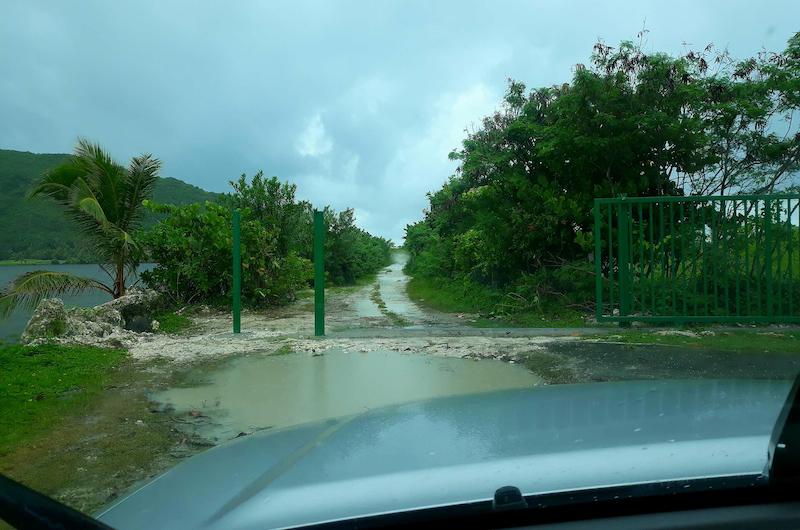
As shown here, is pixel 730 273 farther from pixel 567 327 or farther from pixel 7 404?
pixel 7 404

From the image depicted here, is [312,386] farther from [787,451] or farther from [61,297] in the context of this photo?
[61,297]

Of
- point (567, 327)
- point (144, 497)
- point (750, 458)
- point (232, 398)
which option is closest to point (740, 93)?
point (567, 327)

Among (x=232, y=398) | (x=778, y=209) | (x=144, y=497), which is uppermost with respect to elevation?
(x=778, y=209)

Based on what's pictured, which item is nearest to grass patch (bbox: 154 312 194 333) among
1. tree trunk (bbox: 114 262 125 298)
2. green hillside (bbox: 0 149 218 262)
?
tree trunk (bbox: 114 262 125 298)

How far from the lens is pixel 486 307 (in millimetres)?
14250

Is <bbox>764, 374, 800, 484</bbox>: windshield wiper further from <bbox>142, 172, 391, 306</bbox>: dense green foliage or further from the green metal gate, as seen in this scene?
<bbox>142, 172, 391, 306</bbox>: dense green foliage

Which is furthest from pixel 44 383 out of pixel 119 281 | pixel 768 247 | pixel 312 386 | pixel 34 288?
pixel 768 247

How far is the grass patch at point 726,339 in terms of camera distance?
27.8 feet

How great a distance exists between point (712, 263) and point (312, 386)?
6.56 m

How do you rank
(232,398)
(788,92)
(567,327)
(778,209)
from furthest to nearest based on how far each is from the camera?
1. (788,92)
2. (567,327)
3. (778,209)
4. (232,398)

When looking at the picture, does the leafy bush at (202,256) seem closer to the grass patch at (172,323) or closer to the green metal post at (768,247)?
the grass patch at (172,323)

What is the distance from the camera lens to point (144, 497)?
2438 mm

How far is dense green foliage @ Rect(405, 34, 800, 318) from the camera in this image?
12.2 m

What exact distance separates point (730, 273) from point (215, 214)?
10.9 m
